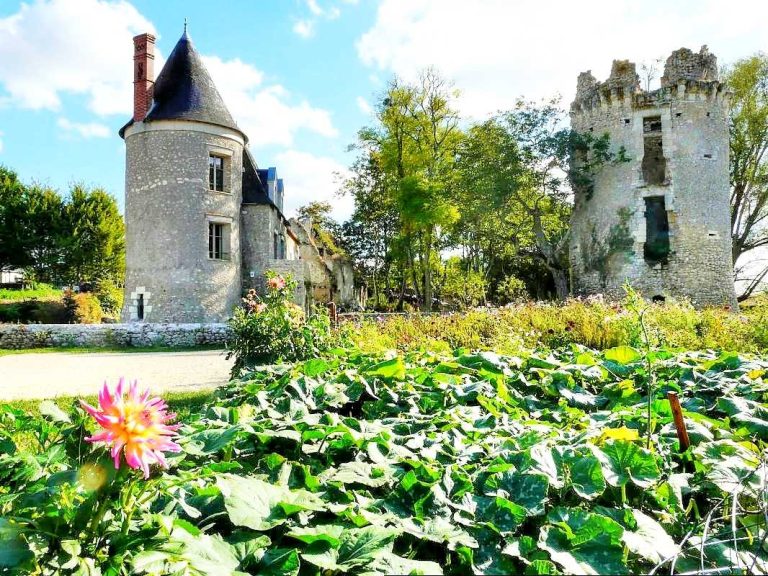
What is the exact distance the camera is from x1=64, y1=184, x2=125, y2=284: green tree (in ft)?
103

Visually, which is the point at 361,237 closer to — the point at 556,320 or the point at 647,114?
the point at 647,114

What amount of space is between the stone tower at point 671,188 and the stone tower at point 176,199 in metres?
15.9

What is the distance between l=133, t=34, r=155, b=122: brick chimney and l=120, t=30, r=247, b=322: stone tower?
38mm

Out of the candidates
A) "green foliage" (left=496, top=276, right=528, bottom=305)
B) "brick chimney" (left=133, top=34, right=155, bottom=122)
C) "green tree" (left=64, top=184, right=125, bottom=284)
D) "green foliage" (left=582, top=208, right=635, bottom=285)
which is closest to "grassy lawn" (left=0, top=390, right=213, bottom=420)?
"green foliage" (left=496, top=276, right=528, bottom=305)

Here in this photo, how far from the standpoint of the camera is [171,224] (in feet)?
66.9

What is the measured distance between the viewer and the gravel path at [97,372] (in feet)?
25.7

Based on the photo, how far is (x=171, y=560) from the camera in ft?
3.74

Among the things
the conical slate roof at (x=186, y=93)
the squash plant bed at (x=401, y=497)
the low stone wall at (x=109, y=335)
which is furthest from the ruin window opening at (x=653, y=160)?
the squash plant bed at (x=401, y=497)

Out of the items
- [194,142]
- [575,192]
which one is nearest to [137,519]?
[194,142]

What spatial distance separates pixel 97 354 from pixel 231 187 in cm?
975

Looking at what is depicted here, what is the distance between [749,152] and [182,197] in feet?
92.4

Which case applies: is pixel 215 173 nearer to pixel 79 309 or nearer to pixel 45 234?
pixel 79 309

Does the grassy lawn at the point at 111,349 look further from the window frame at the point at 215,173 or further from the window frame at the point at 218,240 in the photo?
the window frame at the point at 215,173

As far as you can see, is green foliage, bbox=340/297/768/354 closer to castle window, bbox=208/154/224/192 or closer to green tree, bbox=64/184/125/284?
castle window, bbox=208/154/224/192
